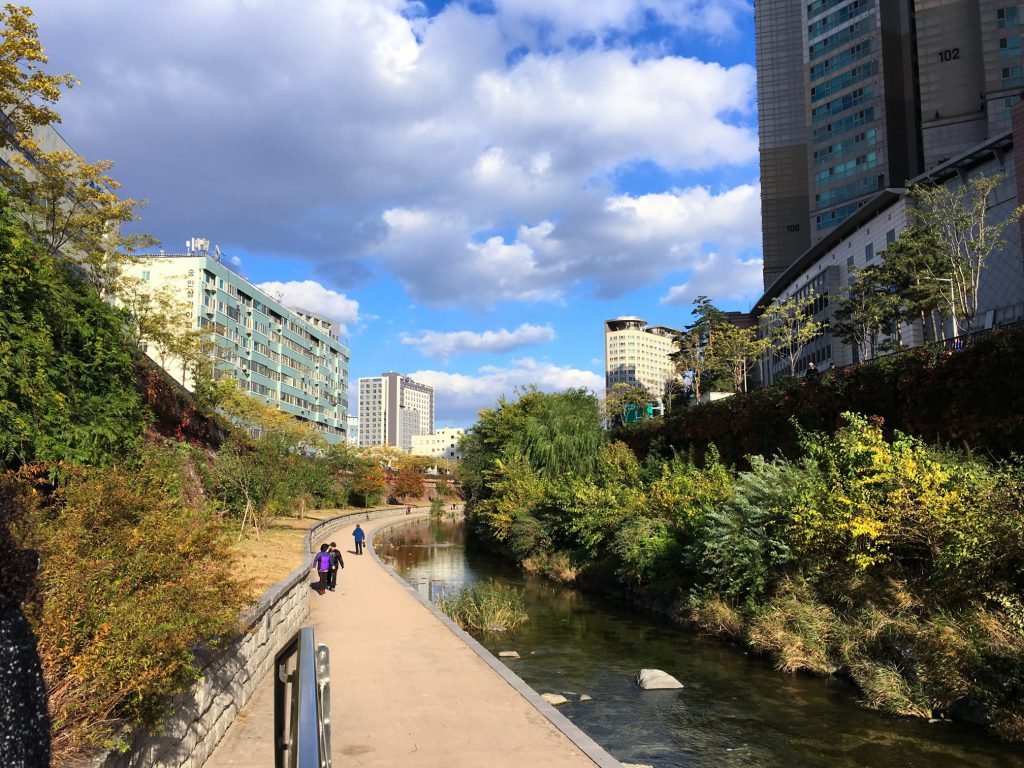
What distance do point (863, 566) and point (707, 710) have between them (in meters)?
4.64

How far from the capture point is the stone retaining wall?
6.26 metres

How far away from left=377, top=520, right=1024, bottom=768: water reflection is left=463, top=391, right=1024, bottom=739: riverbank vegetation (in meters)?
0.66

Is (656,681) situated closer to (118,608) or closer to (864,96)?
(118,608)

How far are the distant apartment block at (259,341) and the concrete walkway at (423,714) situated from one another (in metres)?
43.3

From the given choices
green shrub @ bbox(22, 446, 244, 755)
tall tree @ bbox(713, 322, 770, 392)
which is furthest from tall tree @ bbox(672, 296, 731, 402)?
green shrub @ bbox(22, 446, 244, 755)

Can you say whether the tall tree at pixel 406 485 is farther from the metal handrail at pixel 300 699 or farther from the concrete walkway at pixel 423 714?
the metal handrail at pixel 300 699

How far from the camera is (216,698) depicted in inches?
327

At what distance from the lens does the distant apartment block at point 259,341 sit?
69938 millimetres

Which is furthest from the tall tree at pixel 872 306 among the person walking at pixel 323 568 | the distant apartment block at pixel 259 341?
the distant apartment block at pixel 259 341

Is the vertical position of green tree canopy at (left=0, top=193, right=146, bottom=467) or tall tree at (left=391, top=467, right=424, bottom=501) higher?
green tree canopy at (left=0, top=193, right=146, bottom=467)

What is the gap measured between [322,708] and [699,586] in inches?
750

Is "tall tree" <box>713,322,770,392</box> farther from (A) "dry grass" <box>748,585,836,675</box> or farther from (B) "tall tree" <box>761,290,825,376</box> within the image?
(A) "dry grass" <box>748,585,836,675</box>

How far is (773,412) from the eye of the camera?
2678 centimetres

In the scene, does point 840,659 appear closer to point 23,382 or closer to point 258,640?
point 258,640
